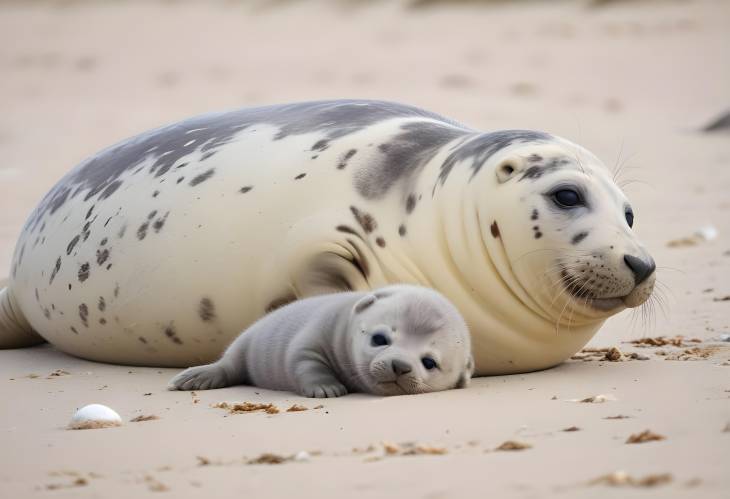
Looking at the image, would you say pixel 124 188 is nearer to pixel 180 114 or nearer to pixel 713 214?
pixel 713 214

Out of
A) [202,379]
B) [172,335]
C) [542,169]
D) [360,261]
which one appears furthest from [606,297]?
[172,335]

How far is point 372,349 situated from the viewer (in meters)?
3.99

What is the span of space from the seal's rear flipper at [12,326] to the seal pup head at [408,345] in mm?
1904

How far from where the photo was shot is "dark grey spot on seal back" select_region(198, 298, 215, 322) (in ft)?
15.3

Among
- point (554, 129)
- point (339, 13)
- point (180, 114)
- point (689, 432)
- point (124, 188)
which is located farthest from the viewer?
point (339, 13)

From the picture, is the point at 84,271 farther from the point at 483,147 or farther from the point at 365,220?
the point at 483,147

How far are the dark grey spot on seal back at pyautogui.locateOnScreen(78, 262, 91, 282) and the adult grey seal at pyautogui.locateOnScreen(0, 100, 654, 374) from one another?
0.06 feet

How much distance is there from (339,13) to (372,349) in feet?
66.0

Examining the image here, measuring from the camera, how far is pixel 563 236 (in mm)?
4254

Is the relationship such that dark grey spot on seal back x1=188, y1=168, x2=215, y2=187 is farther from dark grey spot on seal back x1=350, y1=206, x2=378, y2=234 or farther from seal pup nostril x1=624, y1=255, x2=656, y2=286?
seal pup nostril x1=624, y1=255, x2=656, y2=286

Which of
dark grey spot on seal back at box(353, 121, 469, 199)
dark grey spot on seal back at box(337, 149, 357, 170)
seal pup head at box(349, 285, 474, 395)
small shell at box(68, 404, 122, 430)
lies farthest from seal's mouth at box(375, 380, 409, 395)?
dark grey spot on seal back at box(337, 149, 357, 170)

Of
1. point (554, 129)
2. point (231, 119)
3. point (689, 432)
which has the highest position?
point (231, 119)

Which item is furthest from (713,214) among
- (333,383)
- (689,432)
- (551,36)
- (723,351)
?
(551,36)

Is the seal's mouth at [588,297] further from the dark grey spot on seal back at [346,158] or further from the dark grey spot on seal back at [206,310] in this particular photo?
the dark grey spot on seal back at [206,310]
